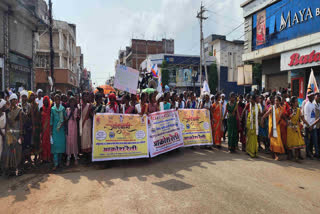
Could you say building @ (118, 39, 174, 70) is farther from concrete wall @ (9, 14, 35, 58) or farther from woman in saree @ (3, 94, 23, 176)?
woman in saree @ (3, 94, 23, 176)

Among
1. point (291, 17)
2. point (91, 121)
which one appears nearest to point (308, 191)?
point (91, 121)

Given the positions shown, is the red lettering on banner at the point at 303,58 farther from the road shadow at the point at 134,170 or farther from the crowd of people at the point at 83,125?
the road shadow at the point at 134,170

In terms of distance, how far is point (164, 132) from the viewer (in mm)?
6070

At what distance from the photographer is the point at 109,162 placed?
5.57 metres

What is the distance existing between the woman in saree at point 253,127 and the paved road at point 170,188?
0.57 meters

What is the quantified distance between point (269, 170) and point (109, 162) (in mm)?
3752

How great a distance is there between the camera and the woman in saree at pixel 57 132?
5.12 meters

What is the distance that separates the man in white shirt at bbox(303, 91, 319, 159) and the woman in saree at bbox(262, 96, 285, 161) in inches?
33.3

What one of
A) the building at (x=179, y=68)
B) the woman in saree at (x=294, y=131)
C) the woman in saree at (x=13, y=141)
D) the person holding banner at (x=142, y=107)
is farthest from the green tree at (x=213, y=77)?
the woman in saree at (x=13, y=141)

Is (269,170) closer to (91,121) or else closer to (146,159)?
(146,159)

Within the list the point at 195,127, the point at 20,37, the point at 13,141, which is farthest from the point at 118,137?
the point at 20,37

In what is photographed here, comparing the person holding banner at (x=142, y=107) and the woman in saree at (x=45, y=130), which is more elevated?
the person holding banner at (x=142, y=107)

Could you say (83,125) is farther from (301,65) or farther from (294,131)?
(301,65)

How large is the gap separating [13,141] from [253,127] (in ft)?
19.3
